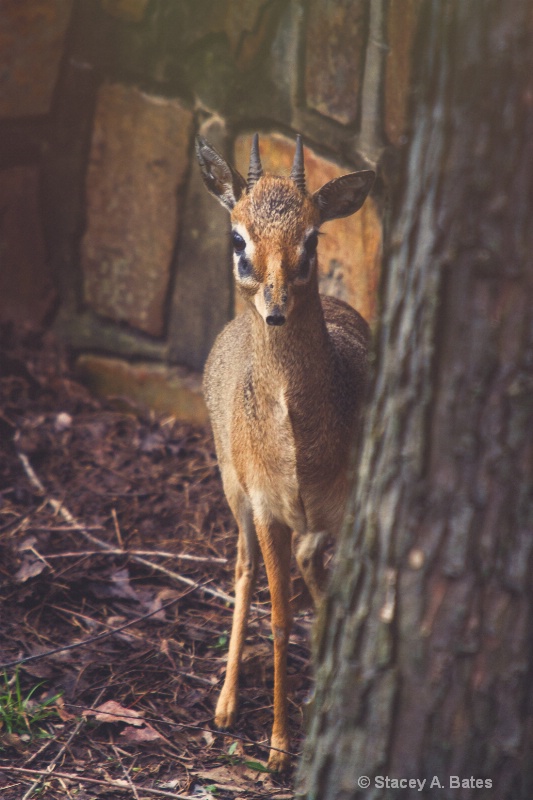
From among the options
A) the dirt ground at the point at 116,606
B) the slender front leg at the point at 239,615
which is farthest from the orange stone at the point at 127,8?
the slender front leg at the point at 239,615

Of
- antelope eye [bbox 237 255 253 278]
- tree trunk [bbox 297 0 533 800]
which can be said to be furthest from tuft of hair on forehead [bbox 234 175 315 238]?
tree trunk [bbox 297 0 533 800]

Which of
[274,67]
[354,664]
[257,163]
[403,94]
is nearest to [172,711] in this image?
[354,664]

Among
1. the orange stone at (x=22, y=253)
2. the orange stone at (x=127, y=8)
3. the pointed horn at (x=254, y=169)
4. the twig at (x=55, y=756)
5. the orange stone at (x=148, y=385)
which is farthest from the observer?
the orange stone at (x=22, y=253)

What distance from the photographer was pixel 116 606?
422 centimetres

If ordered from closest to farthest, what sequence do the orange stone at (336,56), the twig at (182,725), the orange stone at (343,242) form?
the twig at (182,725) < the orange stone at (336,56) < the orange stone at (343,242)

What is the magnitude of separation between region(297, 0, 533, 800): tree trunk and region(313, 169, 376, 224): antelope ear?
1.40 meters

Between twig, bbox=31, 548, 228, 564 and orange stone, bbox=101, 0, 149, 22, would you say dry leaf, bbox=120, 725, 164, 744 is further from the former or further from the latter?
orange stone, bbox=101, 0, 149, 22

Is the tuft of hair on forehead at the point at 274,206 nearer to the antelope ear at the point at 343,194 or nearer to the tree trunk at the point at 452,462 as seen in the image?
the antelope ear at the point at 343,194

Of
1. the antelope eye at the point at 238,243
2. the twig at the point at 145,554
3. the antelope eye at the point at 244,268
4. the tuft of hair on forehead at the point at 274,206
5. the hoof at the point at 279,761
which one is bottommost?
the hoof at the point at 279,761

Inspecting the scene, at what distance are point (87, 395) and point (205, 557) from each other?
5.74 feet

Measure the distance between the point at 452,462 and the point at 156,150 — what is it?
3.78 m

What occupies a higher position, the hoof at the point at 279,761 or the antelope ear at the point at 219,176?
the antelope ear at the point at 219,176

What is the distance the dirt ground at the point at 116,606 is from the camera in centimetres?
335

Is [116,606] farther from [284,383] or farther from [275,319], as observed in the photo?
[275,319]
